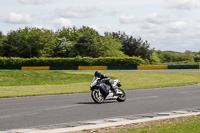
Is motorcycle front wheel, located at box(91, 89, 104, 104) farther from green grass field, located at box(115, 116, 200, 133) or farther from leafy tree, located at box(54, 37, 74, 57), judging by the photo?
leafy tree, located at box(54, 37, 74, 57)

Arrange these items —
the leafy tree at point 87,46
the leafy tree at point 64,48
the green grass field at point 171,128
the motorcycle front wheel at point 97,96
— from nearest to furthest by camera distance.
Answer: the green grass field at point 171,128 → the motorcycle front wheel at point 97,96 → the leafy tree at point 87,46 → the leafy tree at point 64,48

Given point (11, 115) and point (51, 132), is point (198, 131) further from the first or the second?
point (11, 115)

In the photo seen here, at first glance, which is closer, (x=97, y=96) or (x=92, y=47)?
(x=97, y=96)

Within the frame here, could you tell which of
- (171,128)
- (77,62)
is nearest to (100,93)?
(171,128)

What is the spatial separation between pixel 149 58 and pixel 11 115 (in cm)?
10070

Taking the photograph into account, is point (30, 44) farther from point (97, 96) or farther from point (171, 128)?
point (171, 128)

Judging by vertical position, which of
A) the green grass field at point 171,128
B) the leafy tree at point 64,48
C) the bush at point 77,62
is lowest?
the green grass field at point 171,128

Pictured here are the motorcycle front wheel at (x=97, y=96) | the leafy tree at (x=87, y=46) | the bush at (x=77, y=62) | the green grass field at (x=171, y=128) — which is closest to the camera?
the green grass field at (x=171, y=128)

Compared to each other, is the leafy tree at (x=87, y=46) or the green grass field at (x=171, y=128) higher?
the leafy tree at (x=87, y=46)

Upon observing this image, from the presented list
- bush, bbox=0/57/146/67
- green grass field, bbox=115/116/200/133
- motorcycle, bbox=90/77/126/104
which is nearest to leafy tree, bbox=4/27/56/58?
bush, bbox=0/57/146/67

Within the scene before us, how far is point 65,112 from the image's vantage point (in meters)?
11.3

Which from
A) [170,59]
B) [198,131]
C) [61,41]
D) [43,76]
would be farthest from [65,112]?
[170,59]

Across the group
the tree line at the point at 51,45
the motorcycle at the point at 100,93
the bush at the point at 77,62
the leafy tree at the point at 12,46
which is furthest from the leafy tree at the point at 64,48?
the motorcycle at the point at 100,93

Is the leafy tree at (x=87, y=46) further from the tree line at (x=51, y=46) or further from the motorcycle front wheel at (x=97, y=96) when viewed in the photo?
the motorcycle front wheel at (x=97, y=96)
